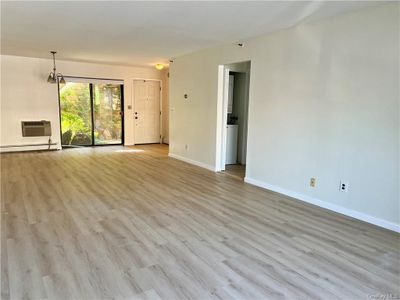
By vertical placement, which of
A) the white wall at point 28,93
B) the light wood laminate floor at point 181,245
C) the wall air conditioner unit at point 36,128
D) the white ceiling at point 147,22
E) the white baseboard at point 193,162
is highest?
the white ceiling at point 147,22

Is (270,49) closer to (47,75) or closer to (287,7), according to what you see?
(287,7)

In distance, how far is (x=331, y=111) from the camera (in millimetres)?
3576

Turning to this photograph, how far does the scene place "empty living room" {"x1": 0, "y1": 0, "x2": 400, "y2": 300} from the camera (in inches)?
87.1

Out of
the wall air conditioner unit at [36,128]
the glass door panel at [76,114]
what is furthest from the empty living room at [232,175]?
the glass door panel at [76,114]

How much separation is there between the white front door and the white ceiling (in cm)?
336

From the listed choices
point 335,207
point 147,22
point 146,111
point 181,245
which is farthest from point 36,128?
point 335,207

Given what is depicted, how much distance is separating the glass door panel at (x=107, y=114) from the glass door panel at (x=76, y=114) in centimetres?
19

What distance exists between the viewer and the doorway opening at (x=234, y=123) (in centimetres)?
563

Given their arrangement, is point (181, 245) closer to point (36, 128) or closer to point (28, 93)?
point (36, 128)

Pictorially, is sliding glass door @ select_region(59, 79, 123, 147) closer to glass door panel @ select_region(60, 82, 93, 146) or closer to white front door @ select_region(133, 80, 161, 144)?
glass door panel @ select_region(60, 82, 93, 146)

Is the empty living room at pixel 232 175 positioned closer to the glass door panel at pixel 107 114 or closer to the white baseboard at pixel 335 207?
the white baseboard at pixel 335 207

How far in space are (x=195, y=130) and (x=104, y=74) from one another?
3770 mm

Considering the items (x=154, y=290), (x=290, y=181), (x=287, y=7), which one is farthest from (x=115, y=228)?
(x=287, y=7)

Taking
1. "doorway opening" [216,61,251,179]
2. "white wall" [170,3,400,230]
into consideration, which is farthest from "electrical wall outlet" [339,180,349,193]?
"doorway opening" [216,61,251,179]
